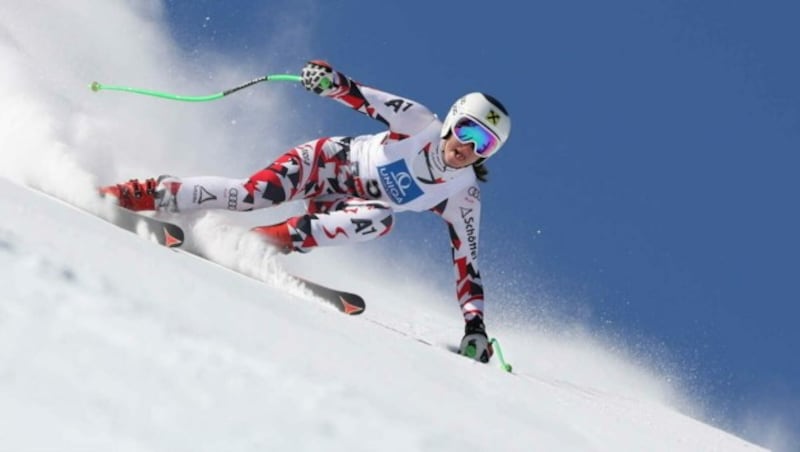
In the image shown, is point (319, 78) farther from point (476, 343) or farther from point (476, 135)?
point (476, 343)

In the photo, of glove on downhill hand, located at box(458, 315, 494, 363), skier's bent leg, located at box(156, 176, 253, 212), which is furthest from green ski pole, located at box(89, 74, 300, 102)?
glove on downhill hand, located at box(458, 315, 494, 363)

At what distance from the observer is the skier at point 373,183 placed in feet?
18.9

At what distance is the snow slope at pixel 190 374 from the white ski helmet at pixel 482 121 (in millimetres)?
2396

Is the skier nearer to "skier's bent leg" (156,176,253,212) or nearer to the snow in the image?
"skier's bent leg" (156,176,253,212)

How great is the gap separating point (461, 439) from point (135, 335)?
2.52 feet

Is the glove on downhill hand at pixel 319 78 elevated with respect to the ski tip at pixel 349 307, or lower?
elevated

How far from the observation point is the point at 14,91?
605 centimetres

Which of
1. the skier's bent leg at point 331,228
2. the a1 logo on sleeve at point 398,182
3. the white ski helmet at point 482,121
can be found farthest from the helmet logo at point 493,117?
the skier's bent leg at point 331,228

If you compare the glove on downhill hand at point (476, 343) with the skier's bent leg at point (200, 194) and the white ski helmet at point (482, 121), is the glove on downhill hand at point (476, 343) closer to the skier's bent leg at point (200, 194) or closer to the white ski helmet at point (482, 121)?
the white ski helmet at point (482, 121)

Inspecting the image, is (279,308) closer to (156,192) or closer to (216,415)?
(216,415)

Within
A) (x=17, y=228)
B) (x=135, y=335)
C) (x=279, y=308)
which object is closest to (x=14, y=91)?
(x=279, y=308)

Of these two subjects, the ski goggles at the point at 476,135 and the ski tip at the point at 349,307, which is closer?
the ski tip at the point at 349,307

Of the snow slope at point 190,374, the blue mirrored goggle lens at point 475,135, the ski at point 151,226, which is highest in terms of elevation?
the blue mirrored goggle lens at point 475,135

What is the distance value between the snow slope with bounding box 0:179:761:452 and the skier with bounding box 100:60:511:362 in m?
2.12
